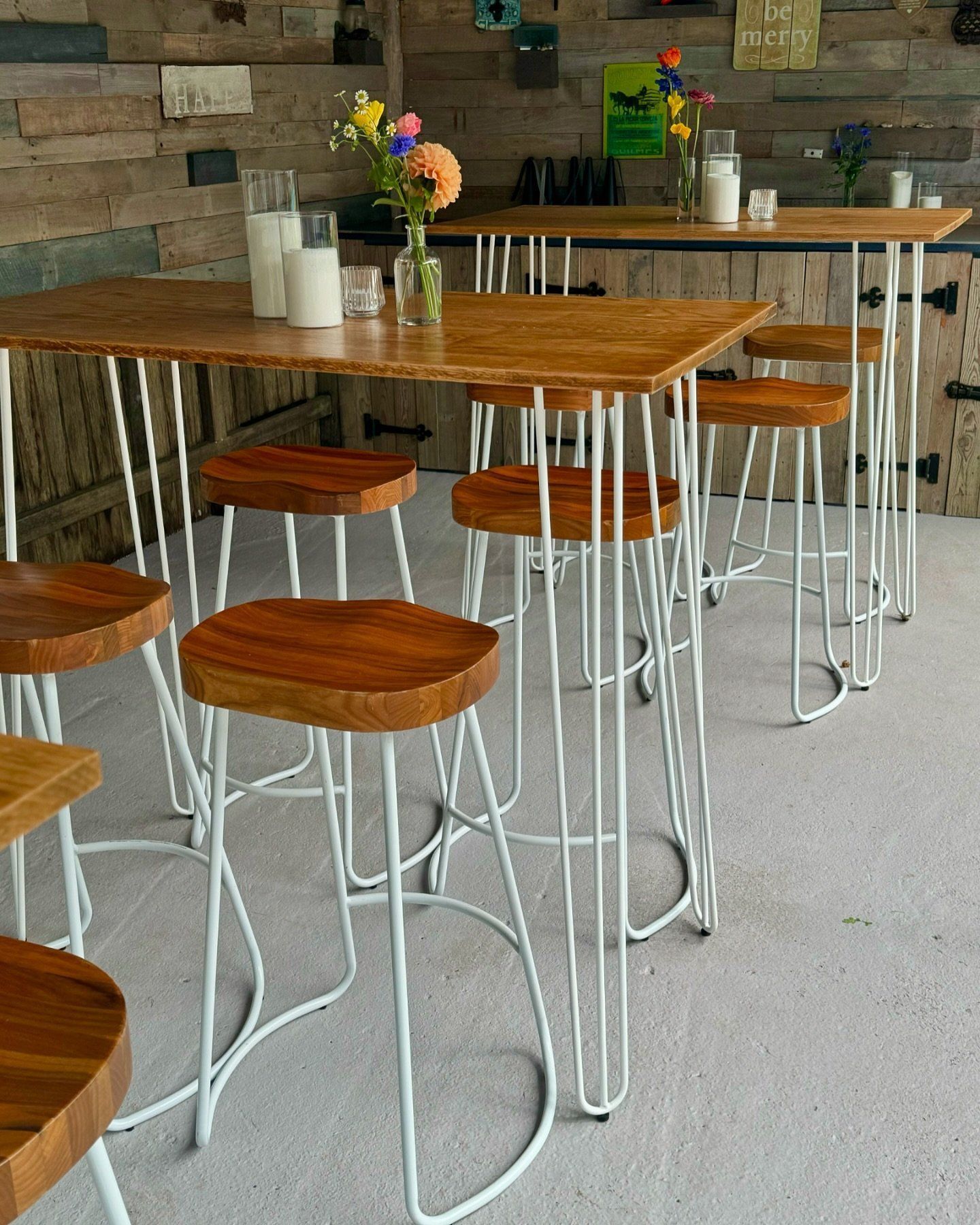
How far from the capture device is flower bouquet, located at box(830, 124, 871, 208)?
186 inches

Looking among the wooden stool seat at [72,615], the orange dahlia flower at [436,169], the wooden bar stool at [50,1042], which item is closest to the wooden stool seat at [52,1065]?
the wooden bar stool at [50,1042]

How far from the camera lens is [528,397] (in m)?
2.64

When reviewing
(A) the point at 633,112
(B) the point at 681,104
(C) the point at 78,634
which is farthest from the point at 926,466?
(C) the point at 78,634

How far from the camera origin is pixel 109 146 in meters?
→ 3.90

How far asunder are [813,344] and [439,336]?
1789 mm

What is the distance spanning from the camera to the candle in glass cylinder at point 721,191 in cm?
369

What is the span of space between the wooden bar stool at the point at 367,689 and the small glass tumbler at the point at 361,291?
0.66 m

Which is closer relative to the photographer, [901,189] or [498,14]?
[901,189]

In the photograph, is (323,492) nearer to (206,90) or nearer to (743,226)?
(743,226)

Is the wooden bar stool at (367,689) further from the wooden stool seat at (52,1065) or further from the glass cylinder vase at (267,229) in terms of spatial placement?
the glass cylinder vase at (267,229)

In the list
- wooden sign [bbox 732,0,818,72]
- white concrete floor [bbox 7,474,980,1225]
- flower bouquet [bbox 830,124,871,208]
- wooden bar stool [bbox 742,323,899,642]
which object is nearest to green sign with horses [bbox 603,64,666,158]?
wooden sign [bbox 732,0,818,72]

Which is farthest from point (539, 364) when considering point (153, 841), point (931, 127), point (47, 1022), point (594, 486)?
point (931, 127)

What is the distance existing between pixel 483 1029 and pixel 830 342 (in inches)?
88.5

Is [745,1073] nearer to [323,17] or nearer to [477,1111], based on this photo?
[477,1111]
